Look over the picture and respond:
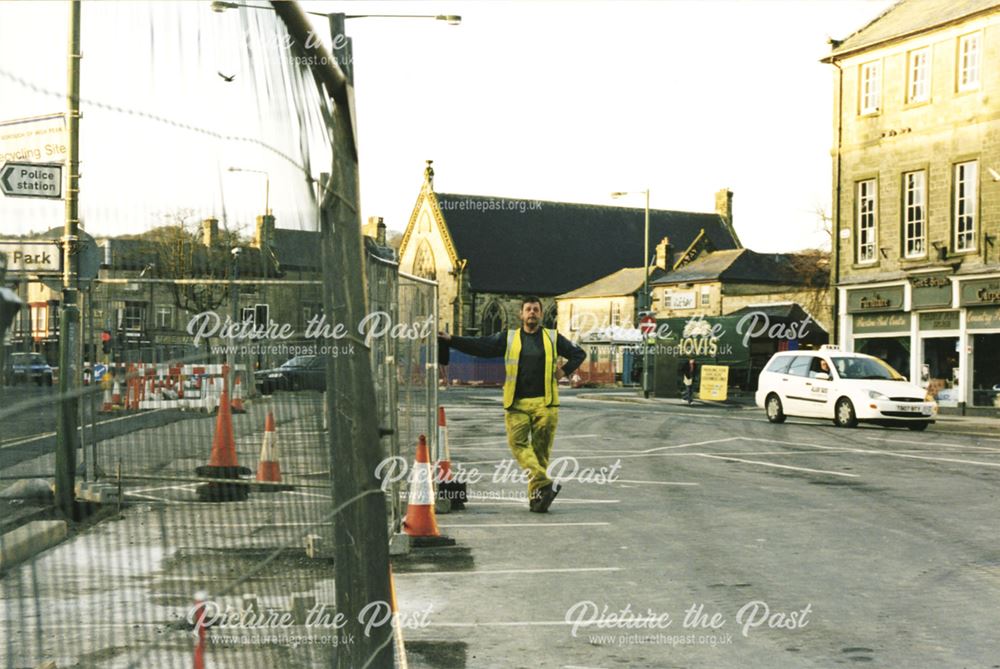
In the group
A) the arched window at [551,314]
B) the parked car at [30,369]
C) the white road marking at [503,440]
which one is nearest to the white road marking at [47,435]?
the parked car at [30,369]

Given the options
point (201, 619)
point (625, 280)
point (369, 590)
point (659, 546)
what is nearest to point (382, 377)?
point (659, 546)

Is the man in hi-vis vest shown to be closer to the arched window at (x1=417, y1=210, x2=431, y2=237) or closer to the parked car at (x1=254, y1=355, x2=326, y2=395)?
the parked car at (x1=254, y1=355, x2=326, y2=395)

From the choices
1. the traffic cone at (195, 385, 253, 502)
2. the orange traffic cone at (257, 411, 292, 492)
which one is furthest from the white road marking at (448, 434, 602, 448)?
the traffic cone at (195, 385, 253, 502)

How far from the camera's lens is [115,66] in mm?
1994

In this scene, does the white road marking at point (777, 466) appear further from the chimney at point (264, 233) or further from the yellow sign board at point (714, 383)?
the yellow sign board at point (714, 383)

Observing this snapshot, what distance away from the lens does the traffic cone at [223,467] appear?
2744 mm

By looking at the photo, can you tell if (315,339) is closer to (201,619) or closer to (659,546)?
(201,619)

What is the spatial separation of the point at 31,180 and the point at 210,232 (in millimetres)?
473

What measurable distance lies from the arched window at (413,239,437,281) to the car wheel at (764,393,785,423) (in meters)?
59.3

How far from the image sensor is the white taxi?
2350cm

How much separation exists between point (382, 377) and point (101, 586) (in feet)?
18.0

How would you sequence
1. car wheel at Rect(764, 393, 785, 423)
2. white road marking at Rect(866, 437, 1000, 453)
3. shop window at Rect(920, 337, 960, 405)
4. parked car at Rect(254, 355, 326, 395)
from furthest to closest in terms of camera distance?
1. shop window at Rect(920, 337, 960, 405)
2. car wheel at Rect(764, 393, 785, 423)
3. white road marking at Rect(866, 437, 1000, 453)
4. parked car at Rect(254, 355, 326, 395)

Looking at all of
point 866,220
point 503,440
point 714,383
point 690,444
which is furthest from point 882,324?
point 503,440

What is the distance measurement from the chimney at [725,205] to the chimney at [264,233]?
294ft
